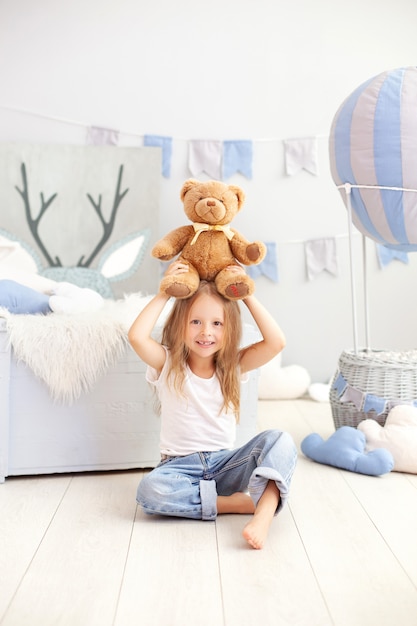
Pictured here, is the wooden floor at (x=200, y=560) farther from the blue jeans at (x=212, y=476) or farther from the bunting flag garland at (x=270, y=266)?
the bunting flag garland at (x=270, y=266)

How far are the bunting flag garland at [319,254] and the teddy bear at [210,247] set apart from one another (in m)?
1.43

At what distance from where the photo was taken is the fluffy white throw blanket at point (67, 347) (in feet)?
6.31

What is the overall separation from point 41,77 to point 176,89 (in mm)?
575

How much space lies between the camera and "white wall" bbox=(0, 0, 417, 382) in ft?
10.0

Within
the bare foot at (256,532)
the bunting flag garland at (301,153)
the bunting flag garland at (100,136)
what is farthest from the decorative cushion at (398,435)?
the bunting flag garland at (100,136)

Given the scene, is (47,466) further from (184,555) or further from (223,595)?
(223,595)

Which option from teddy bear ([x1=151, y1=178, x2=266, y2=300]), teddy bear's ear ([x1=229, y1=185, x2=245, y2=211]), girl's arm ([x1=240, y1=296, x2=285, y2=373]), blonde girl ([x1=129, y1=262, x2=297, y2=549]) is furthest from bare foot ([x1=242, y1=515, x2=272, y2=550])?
teddy bear's ear ([x1=229, y1=185, x2=245, y2=211])

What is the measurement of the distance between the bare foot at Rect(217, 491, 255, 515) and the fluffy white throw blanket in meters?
0.51

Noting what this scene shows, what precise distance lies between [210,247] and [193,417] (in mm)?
421

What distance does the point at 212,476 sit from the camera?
175 cm

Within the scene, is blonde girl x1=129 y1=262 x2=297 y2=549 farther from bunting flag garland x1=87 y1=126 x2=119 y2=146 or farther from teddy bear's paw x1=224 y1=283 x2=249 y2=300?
bunting flag garland x1=87 y1=126 x2=119 y2=146

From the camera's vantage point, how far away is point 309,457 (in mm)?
2195

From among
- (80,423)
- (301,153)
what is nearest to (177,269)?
(80,423)

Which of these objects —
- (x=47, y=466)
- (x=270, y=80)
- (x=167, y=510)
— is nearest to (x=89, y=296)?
(x=47, y=466)
